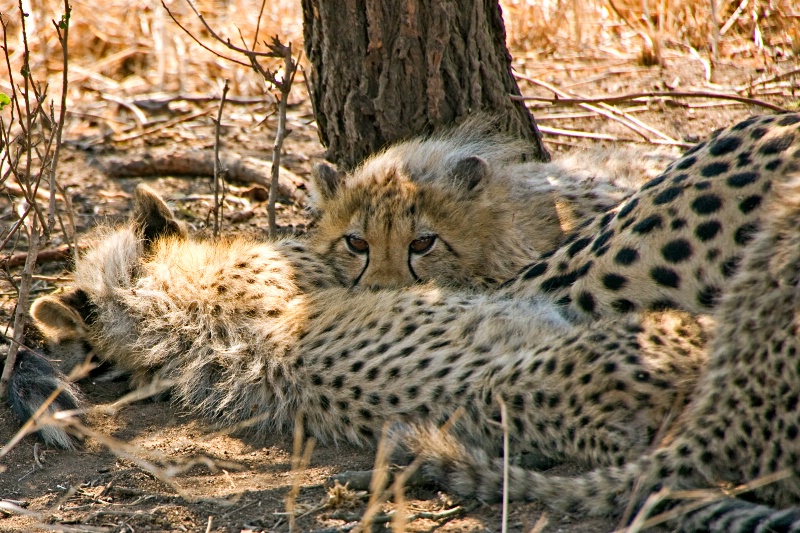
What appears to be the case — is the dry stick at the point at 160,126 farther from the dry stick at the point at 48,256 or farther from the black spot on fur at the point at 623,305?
the black spot on fur at the point at 623,305

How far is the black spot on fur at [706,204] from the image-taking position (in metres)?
3.40

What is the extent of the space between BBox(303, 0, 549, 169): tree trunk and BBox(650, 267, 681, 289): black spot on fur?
166cm

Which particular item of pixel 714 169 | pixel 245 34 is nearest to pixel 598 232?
pixel 714 169

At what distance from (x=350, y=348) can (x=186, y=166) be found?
8.60 ft

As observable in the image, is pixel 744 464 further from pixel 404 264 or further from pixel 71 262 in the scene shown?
pixel 71 262

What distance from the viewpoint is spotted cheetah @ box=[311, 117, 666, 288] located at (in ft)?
14.3

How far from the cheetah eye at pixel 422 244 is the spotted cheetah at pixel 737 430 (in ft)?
5.02


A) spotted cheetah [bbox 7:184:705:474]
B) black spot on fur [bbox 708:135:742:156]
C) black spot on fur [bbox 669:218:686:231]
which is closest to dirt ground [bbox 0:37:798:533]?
spotted cheetah [bbox 7:184:705:474]

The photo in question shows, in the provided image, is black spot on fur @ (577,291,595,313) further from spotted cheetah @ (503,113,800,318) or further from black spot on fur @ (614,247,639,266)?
black spot on fur @ (614,247,639,266)

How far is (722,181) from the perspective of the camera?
11.3 feet

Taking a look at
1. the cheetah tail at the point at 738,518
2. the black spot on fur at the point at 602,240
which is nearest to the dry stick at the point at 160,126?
the black spot on fur at the point at 602,240

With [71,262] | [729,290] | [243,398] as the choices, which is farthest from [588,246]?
[71,262]

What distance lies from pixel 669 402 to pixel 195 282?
2087 mm

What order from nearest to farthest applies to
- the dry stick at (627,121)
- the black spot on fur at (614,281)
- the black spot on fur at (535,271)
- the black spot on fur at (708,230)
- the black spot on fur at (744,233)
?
the black spot on fur at (744,233) → the black spot on fur at (708,230) → the black spot on fur at (614,281) → the black spot on fur at (535,271) → the dry stick at (627,121)
